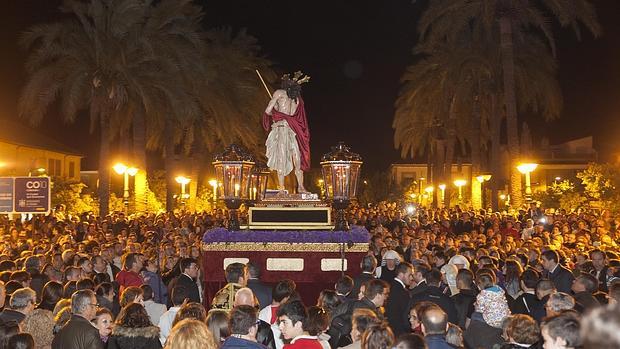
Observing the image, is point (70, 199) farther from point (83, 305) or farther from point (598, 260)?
point (83, 305)

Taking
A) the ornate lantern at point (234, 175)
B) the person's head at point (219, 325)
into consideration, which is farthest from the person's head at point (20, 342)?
the ornate lantern at point (234, 175)

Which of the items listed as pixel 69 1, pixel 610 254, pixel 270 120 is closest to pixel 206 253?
pixel 270 120

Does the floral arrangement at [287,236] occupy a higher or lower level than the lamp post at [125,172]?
lower

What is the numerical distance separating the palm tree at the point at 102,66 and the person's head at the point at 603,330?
2406 centimetres

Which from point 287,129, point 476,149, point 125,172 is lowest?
point 125,172

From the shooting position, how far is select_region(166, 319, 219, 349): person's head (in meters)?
4.80

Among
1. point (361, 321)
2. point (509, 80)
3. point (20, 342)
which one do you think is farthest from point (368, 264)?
point (509, 80)

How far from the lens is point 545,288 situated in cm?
771

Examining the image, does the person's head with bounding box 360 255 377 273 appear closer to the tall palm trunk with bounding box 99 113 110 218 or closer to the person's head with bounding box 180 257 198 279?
the person's head with bounding box 180 257 198 279

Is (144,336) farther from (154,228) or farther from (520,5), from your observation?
(520,5)

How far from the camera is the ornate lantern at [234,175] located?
46.4 feet

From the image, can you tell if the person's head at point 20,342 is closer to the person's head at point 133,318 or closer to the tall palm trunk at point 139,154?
the person's head at point 133,318

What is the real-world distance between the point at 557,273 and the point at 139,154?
22.9m

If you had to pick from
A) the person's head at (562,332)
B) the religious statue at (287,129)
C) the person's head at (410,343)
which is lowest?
the person's head at (410,343)
